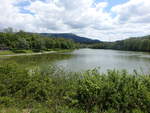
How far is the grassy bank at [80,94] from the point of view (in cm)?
370

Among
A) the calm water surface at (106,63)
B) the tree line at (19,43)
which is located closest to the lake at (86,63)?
the calm water surface at (106,63)

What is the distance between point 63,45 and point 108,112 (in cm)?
9039

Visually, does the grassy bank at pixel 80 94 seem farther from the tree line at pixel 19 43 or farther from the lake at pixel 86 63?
the tree line at pixel 19 43

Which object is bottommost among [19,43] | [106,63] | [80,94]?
[106,63]

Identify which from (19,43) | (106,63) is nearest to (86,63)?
(106,63)

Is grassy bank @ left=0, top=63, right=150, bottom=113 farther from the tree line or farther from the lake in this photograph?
the tree line

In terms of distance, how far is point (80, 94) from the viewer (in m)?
3.94

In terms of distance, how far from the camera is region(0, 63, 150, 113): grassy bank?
3.70 meters

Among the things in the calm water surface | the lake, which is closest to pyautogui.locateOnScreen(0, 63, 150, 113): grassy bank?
the lake

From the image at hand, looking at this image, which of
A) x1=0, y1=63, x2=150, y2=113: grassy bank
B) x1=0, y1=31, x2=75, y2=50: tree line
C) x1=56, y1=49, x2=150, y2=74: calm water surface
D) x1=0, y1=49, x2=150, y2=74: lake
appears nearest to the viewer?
x1=0, y1=63, x2=150, y2=113: grassy bank

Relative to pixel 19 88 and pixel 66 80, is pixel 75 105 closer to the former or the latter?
pixel 66 80

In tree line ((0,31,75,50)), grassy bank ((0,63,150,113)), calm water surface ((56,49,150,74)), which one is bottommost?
calm water surface ((56,49,150,74))

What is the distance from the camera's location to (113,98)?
3.71 m

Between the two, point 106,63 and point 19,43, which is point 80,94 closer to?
point 106,63
